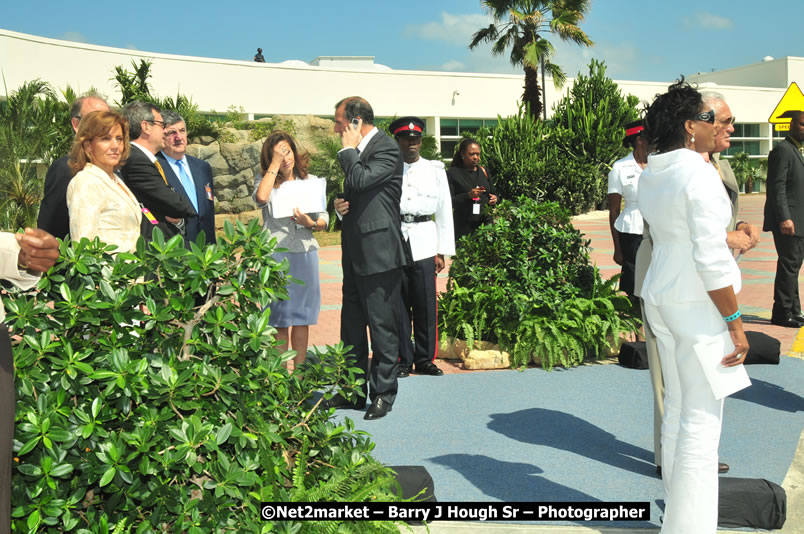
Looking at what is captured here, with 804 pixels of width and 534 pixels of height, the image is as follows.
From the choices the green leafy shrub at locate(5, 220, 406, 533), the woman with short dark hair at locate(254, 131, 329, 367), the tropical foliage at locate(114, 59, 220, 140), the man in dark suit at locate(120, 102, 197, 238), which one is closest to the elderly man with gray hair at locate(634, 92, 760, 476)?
the green leafy shrub at locate(5, 220, 406, 533)

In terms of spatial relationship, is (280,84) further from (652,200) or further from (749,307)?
(652,200)

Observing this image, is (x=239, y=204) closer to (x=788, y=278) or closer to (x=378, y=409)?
(x=788, y=278)

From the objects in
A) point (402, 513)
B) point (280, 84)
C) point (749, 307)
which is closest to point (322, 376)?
point (402, 513)

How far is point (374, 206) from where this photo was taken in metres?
5.33

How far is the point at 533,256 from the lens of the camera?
23.2 ft

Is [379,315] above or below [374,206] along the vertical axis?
below

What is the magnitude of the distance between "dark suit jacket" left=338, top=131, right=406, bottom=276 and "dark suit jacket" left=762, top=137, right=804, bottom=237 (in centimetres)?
525

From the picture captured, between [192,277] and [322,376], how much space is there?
2.78ft

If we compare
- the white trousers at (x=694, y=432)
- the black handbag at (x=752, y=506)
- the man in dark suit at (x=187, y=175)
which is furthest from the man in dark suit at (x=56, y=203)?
the black handbag at (x=752, y=506)

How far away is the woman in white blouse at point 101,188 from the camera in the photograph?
3918 mm

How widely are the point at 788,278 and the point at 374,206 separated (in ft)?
18.6

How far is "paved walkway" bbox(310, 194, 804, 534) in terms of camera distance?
346 cm

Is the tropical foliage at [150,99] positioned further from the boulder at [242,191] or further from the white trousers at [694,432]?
the white trousers at [694,432]

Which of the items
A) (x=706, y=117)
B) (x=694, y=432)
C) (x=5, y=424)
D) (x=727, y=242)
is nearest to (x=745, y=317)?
(x=727, y=242)
